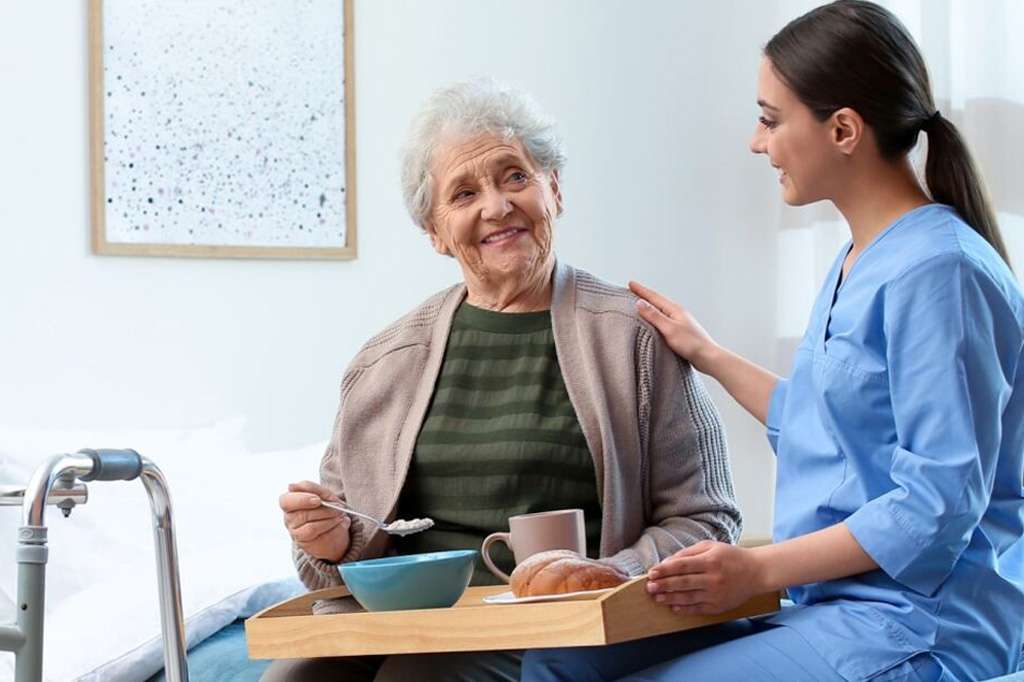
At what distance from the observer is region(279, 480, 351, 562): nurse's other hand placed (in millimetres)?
1846

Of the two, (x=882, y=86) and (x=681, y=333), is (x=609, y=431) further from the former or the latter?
(x=882, y=86)

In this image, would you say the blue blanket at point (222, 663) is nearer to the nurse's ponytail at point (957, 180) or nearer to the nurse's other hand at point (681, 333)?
the nurse's other hand at point (681, 333)

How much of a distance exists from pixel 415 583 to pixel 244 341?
172cm

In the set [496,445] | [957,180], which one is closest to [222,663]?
[496,445]

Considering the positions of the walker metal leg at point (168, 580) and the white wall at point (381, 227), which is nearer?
the walker metal leg at point (168, 580)

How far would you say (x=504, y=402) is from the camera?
1.99 metres

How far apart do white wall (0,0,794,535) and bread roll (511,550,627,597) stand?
176cm

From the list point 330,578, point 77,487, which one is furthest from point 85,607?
point 77,487

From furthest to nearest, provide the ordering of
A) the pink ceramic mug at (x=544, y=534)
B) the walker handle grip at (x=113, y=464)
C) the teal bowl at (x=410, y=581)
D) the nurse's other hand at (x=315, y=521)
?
the nurse's other hand at (x=315, y=521)
the pink ceramic mug at (x=544, y=534)
the teal bowl at (x=410, y=581)
the walker handle grip at (x=113, y=464)

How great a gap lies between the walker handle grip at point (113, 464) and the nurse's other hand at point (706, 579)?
20.1 inches

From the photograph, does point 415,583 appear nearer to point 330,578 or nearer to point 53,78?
point 330,578

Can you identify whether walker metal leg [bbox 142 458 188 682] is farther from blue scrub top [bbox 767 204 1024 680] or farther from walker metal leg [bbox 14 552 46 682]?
blue scrub top [bbox 767 204 1024 680]

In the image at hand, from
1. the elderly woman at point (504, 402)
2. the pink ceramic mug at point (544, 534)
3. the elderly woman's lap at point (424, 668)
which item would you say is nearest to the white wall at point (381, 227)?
the elderly woman at point (504, 402)

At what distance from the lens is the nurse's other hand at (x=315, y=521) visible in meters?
1.85
